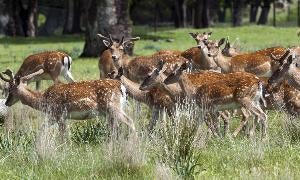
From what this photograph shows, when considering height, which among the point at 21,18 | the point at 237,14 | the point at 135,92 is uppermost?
the point at 135,92

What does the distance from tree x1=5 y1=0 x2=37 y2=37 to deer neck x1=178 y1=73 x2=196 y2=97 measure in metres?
31.0

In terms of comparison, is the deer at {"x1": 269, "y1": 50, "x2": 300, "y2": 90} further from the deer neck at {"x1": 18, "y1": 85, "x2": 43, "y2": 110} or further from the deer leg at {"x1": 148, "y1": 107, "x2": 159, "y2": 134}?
the deer neck at {"x1": 18, "y1": 85, "x2": 43, "y2": 110}

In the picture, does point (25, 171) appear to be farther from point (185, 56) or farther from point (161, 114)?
point (185, 56)

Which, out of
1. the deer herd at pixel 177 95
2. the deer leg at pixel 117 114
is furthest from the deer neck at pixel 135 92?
the deer leg at pixel 117 114

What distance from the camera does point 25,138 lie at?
9125mm

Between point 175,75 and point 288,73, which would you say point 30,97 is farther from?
point 288,73

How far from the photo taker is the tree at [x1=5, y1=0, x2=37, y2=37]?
1624 inches

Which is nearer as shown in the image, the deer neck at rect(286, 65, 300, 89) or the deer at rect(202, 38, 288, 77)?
the deer neck at rect(286, 65, 300, 89)

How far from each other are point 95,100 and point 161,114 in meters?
1.40

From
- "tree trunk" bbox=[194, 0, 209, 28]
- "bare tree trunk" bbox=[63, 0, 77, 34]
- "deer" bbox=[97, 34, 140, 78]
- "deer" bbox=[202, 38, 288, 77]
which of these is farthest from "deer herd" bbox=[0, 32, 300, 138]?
"tree trunk" bbox=[194, 0, 209, 28]

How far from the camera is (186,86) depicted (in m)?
10.5

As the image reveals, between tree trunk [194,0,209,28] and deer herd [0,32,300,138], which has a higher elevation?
deer herd [0,32,300,138]

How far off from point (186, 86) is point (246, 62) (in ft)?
12.4

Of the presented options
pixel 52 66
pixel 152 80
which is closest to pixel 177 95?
pixel 152 80
